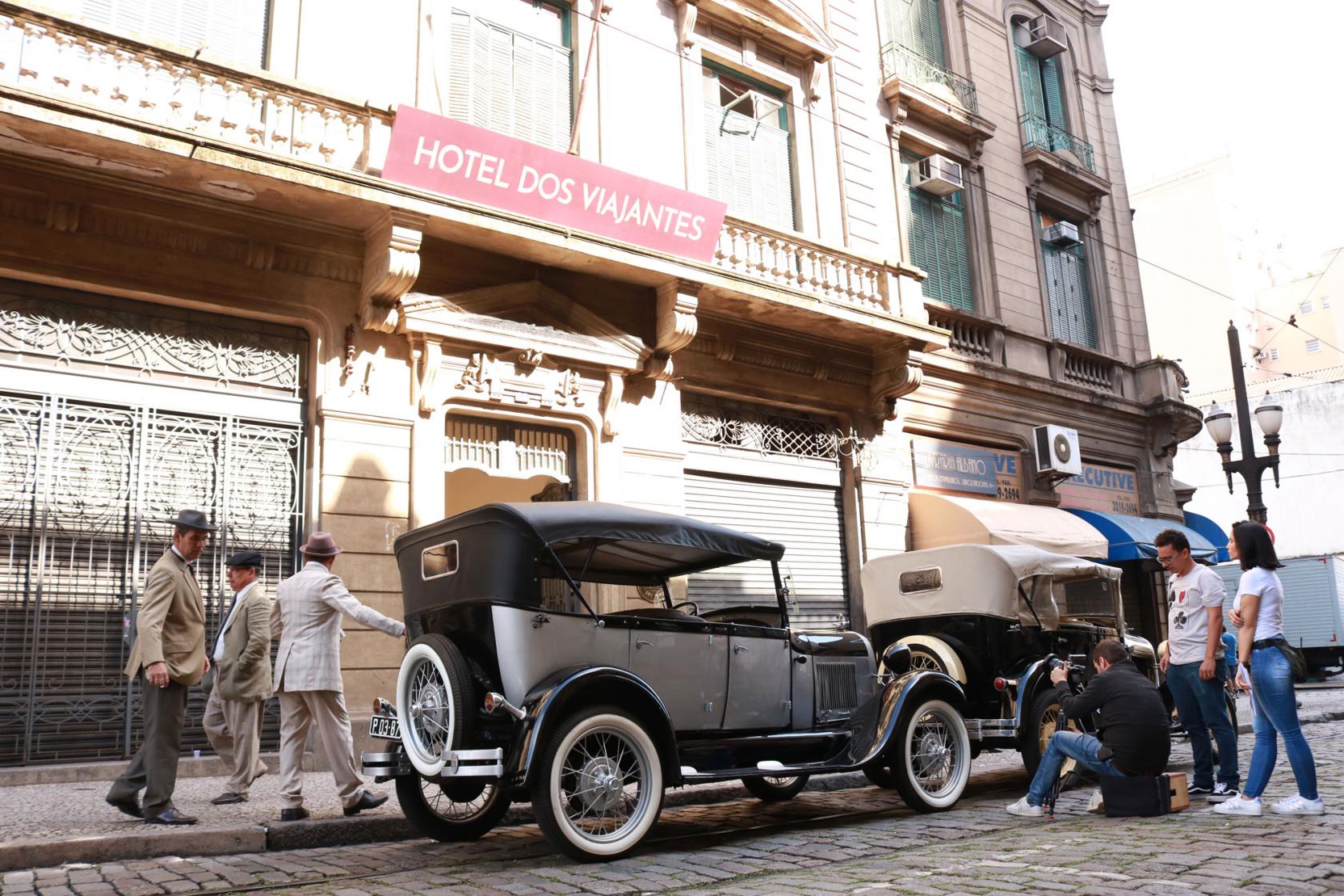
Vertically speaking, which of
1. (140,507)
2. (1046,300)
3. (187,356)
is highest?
(1046,300)

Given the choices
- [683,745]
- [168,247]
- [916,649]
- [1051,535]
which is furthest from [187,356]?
[1051,535]

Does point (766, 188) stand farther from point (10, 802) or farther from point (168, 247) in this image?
point (10, 802)

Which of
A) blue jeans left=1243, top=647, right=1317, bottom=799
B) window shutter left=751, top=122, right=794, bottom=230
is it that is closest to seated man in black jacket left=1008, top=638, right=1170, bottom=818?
blue jeans left=1243, top=647, right=1317, bottom=799

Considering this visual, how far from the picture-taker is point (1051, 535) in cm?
1599

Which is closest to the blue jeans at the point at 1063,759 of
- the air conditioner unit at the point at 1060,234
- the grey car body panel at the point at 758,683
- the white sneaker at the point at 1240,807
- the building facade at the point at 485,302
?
the white sneaker at the point at 1240,807

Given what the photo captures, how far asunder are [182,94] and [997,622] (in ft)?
27.7

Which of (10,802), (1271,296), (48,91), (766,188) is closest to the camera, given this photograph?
(10,802)

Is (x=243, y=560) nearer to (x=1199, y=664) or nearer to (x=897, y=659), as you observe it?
(x=897, y=659)

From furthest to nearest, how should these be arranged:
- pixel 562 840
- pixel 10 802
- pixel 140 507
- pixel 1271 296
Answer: pixel 1271 296
pixel 140 507
pixel 10 802
pixel 562 840

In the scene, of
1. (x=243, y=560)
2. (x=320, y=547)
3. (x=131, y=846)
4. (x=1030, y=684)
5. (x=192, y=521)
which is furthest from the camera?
(x=1030, y=684)

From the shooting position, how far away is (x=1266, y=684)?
6277 millimetres

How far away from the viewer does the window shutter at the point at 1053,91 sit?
2066 cm

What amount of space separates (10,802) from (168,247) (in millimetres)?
5012

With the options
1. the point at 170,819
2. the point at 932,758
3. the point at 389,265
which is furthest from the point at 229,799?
the point at 389,265
